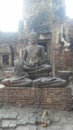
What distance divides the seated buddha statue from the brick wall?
693mm

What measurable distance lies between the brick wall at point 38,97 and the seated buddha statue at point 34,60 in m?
0.69

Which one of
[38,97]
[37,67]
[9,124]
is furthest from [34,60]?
[9,124]

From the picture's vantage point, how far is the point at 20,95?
5.80 metres

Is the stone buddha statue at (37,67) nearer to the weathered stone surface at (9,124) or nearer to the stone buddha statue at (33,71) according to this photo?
the stone buddha statue at (33,71)

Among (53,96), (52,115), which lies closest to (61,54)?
(53,96)

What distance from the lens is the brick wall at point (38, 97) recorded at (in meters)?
5.65

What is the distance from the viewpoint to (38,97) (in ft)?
18.9

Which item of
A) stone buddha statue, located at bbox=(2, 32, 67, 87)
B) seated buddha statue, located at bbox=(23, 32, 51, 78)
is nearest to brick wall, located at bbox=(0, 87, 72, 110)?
stone buddha statue, located at bbox=(2, 32, 67, 87)

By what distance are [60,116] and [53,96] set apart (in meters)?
0.76

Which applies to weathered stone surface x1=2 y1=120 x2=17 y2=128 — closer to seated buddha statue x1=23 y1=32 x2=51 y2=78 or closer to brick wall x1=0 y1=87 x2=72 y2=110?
brick wall x1=0 y1=87 x2=72 y2=110

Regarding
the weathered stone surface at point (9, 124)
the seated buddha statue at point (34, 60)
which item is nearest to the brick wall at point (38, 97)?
the seated buddha statue at point (34, 60)

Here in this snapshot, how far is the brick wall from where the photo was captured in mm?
5652

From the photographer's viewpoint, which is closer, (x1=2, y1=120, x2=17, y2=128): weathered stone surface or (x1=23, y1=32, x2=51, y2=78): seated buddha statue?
(x1=2, y1=120, x2=17, y2=128): weathered stone surface

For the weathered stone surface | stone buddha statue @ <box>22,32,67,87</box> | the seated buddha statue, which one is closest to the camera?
the weathered stone surface
